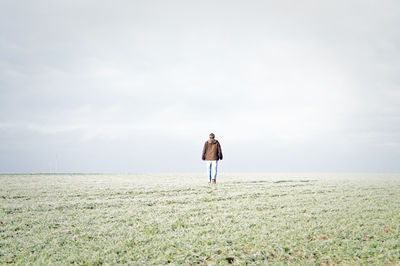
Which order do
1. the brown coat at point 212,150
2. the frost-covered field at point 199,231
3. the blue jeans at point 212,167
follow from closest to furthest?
the frost-covered field at point 199,231 < the blue jeans at point 212,167 < the brown coat at point 212,150

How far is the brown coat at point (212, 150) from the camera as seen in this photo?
1988cm

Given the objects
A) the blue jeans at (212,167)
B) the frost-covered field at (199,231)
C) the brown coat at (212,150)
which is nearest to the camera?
the frost-covered field at (199,231)

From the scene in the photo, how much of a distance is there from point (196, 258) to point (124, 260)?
1.45 metres

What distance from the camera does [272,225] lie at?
26.8 feet

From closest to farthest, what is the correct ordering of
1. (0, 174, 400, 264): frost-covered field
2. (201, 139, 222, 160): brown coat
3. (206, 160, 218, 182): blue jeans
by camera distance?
1. (0, 174, 400, 264): frost-covered field
2. (206, 160, 218, 182): blue jeans
3. (201, 139, 222, 160): brown coat

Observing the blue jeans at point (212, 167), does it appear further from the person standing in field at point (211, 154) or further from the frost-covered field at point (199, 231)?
the frost-covered field at point (199, 231)

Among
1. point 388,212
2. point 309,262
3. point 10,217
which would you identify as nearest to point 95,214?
point 10,217

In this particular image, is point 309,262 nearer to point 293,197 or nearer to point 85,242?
point 85,242

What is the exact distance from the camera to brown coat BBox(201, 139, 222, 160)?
783 inches

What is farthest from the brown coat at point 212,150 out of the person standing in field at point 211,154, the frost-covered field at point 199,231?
the frost-covered field at point 199,231

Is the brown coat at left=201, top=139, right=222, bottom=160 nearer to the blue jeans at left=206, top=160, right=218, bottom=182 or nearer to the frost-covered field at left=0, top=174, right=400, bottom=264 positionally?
the blue jeans at left=206, top=160, right=218, bottom=182

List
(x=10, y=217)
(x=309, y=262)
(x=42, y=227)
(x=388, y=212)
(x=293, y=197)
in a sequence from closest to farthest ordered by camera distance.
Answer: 1. (x=309, y=262)
2. (x=42, y=227)
3. (x=10, y=217)
4. (x=388, y=212)
5. (x=293, y=197)

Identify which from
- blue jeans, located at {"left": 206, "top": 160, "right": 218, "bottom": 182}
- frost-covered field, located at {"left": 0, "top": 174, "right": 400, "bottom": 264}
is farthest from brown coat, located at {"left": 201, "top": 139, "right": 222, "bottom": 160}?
frost-covered field, located at {"left": 0, "top": 174, "right": 400, "bottom": 264}

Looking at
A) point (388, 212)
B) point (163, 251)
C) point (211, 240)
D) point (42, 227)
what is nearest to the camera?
point (163, 251)
